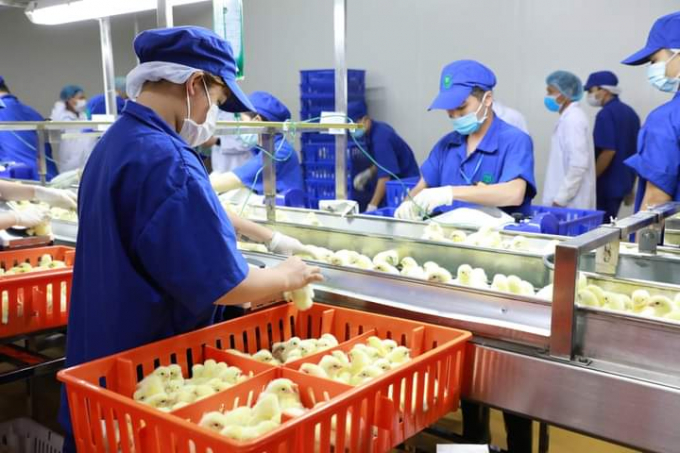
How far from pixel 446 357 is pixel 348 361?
0.24 m

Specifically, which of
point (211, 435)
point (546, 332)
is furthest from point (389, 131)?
point (211, 435)

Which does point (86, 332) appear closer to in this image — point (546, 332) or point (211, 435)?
point (211, 435)

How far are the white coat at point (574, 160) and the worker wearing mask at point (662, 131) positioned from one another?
5.96ft

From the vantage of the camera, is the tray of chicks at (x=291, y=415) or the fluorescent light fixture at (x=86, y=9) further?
the fluorescent light fixture at (x=86, y=9)

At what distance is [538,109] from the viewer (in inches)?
234

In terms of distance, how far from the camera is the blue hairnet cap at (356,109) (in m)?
6.41

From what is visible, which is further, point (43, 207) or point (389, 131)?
point (389, 131)

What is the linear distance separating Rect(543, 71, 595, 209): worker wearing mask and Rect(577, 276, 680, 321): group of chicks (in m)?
3.46

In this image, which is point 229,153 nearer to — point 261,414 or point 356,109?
point 356,109

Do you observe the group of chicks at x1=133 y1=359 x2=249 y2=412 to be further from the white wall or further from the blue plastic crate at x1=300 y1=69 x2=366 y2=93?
the white wall

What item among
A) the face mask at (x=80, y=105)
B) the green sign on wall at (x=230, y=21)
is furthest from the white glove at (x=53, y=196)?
the face mask at (x=80, y=105)

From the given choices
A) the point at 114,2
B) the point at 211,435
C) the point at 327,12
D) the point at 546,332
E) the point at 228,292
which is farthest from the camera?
the point at 327,12

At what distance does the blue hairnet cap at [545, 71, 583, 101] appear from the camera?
516 centimetres

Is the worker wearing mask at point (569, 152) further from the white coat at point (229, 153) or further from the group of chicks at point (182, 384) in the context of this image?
the group of chicks at point (182, 384)
